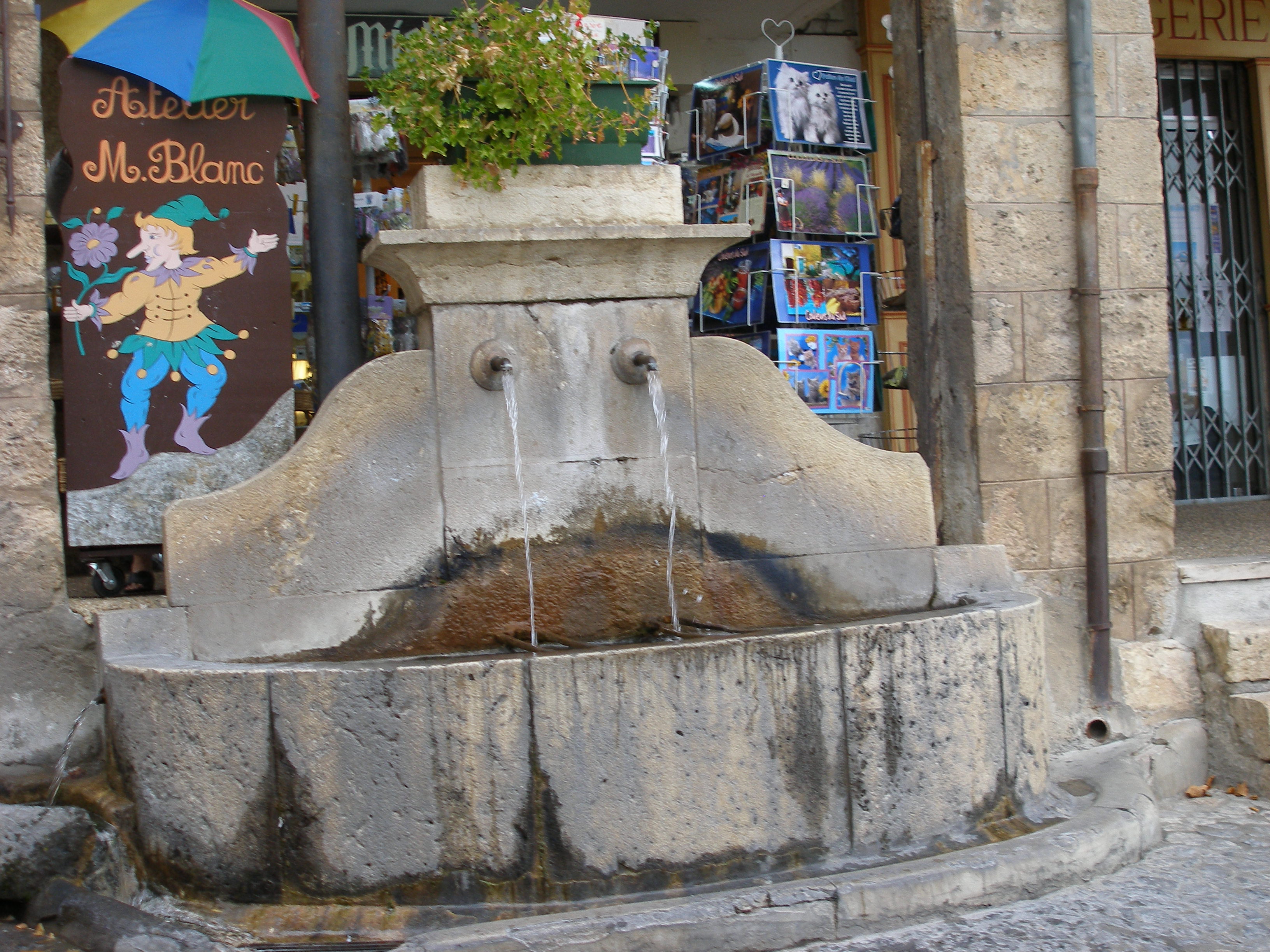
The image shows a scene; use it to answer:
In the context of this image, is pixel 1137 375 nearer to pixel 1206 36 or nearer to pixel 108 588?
pixel 1206 36

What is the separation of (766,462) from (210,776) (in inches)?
76.3

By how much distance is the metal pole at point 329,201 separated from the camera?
4250 mm

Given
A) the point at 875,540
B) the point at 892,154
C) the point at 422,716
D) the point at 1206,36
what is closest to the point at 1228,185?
the point at 1206,36

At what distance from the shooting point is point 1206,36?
6.83 meters

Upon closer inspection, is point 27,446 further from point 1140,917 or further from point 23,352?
point 1140,917

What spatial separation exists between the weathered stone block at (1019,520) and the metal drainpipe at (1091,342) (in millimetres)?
182

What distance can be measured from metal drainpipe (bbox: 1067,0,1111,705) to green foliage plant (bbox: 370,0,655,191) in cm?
214

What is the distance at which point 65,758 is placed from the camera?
135 inches

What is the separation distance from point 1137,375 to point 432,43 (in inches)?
122

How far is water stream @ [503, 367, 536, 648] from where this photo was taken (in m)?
3.59

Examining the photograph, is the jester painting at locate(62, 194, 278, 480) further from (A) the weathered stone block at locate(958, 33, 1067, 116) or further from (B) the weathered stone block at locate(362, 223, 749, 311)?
(A) the weathered stone block at locate(958, 33, 1067, 116)

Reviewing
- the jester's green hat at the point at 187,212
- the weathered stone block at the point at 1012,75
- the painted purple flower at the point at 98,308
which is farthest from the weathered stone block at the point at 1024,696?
the painted purple flower at the point at 98,308

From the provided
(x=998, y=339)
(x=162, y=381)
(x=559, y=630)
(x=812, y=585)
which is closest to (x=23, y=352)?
(x=162, y=381)

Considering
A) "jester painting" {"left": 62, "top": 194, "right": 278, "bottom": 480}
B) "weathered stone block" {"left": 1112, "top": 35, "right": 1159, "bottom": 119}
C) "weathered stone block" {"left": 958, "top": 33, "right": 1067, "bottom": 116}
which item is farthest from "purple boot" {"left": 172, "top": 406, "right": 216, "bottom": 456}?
"weathered stone block" {"left": 1112, "top": 35, "right": 1159, "bottom": 119}
